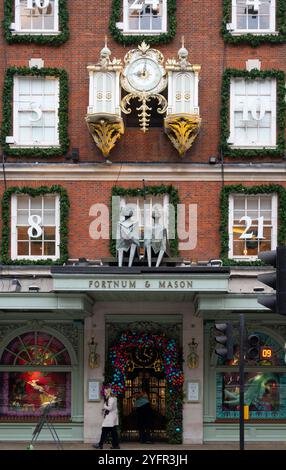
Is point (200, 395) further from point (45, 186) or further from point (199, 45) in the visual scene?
point (199, 45)

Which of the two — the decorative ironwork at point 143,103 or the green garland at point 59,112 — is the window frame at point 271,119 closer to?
the decorative ironwork at point 143,103

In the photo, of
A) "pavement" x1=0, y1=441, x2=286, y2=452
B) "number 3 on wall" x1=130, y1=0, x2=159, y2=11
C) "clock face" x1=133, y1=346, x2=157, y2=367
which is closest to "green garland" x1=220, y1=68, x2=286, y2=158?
"number 3 on wall" x1=130, y1=0, x2=159, y2=11

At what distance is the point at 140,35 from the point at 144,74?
4.47 ft

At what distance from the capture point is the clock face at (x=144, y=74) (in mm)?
28875

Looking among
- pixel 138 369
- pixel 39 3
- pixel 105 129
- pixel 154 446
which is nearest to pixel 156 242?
pixel 105 129

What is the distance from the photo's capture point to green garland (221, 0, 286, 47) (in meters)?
29.4

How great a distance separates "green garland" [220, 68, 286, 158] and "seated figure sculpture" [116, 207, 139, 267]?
4.00m

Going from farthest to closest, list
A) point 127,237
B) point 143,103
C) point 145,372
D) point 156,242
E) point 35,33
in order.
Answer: point 35,33 < point 145,372 < point 143,103 < point 156,242 < point 127,237

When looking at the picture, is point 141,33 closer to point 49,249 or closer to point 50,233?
point 50,233

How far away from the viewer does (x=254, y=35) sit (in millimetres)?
29484

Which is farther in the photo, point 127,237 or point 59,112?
point 59,112

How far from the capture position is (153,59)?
29.1m

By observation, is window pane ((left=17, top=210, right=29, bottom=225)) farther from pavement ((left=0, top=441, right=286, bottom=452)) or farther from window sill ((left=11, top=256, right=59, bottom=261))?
pavement ((left=0, top=441, right=286, bottom=452))

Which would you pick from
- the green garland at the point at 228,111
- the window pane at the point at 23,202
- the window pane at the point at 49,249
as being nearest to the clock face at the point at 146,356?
the window pane at the point at 49,249
